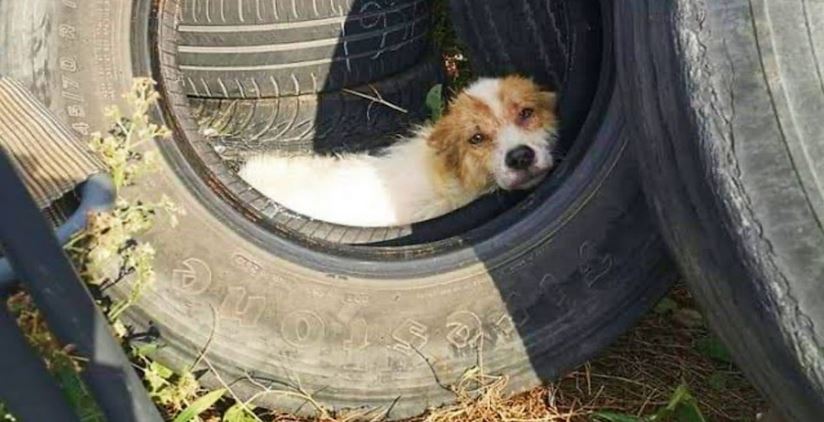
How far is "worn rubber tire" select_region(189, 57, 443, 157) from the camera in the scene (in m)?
3.20

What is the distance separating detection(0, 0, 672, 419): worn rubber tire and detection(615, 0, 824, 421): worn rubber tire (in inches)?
22.3

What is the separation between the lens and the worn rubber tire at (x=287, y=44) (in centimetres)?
301

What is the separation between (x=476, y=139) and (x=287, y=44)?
23.1 inches

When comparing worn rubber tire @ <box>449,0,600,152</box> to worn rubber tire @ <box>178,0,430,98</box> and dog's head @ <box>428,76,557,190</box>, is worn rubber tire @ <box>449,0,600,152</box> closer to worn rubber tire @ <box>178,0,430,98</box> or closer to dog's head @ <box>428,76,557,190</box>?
dog's head @ <box>428,76,557,190</box>

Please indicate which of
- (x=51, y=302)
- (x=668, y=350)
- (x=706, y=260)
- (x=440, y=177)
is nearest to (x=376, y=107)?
(x=440, y=177)

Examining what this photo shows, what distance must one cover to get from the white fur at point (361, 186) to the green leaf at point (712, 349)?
2.36ft

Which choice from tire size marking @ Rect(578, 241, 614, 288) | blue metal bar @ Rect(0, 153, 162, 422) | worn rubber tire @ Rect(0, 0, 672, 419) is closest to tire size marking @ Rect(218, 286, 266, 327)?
worn rubber tire @ Rect(0, 0, 672, 419)

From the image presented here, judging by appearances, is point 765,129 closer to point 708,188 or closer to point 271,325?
point 708,188

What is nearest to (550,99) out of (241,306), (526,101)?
(526,101)

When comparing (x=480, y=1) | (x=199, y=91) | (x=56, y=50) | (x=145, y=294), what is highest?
(x=480, y=1)

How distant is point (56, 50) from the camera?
87.3 inches

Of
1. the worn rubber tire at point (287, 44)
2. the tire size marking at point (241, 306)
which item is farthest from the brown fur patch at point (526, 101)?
the tire size marking at point (241, 306)

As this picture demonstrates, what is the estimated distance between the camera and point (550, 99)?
2.93 metres

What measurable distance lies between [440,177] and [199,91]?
2.38 feet
